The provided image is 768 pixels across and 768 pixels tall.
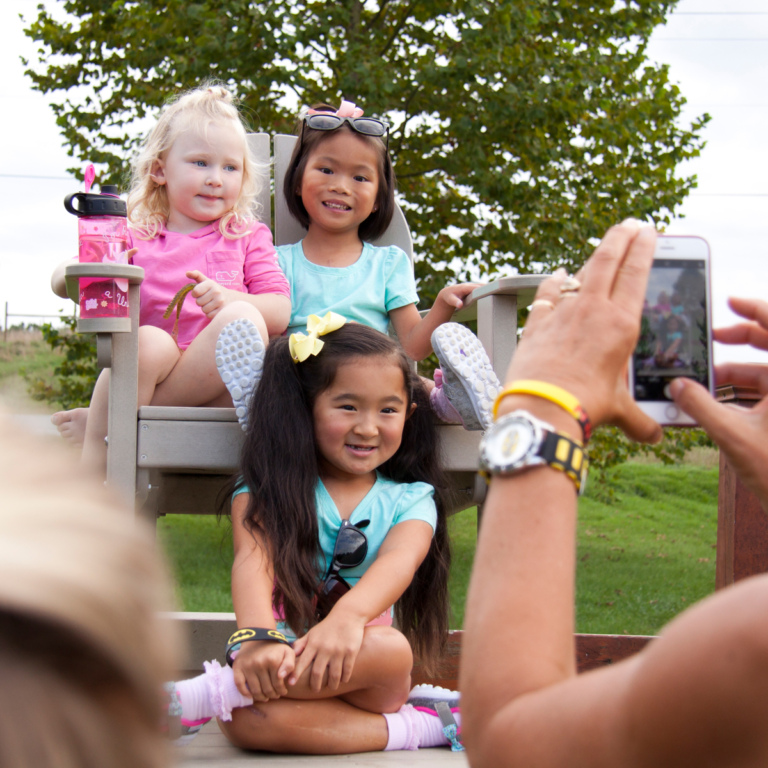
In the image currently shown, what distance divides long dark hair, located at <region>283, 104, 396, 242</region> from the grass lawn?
107cm

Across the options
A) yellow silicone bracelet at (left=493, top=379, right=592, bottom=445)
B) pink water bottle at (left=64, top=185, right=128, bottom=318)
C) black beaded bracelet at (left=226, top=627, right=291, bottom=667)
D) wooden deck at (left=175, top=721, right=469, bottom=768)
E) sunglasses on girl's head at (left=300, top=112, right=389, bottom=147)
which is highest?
sunglasses on girl's head at (left=300, top=112, right=389, bottom=147)

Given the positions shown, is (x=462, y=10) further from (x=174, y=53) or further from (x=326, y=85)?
(x=174, y=53)

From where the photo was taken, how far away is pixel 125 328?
7.00 feet

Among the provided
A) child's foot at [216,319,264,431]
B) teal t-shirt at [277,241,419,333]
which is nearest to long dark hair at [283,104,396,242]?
teal t-shirt at [277,241,419,333]

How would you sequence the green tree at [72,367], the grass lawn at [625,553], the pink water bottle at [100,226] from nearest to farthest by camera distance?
1. the pink water bottle at [100,226]
2. the grass lawn at [625,553]
3. the green tree at [72,367]

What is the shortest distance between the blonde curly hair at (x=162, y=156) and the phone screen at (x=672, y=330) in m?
2.02

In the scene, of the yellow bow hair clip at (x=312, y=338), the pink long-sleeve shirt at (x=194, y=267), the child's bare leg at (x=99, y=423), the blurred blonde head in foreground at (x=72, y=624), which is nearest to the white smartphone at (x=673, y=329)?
the blurred blonde head in foreground at (x=72, y=624)

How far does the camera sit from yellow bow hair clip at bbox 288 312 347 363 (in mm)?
2152

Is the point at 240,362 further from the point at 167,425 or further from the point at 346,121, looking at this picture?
the point at 346,121

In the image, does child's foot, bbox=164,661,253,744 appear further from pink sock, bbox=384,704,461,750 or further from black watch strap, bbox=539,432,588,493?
black watch strap, bbox=539,432,588,493

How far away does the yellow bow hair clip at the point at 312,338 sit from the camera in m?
2.15

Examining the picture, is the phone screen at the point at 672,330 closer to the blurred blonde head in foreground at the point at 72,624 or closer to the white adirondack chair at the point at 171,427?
the blurred blonde head in foreground at the point at 72,624

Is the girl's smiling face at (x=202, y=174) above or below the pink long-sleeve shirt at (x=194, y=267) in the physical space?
above

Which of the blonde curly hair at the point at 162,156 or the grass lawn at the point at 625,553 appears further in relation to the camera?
the grass lawn at the point at 625,553
